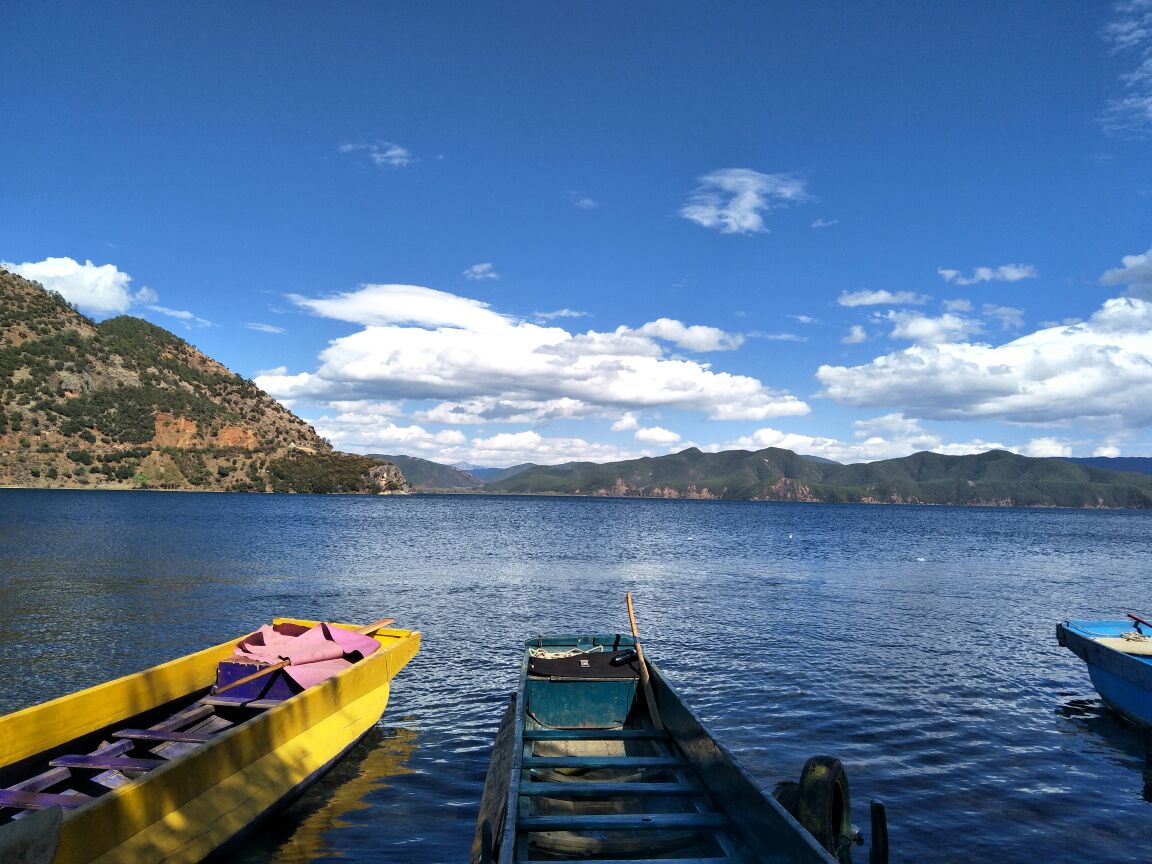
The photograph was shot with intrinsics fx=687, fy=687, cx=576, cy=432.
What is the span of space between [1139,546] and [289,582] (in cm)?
9553

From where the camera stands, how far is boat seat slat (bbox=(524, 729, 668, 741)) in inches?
420

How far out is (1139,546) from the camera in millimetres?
82750

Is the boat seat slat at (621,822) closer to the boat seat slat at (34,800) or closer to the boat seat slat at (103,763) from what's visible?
the boat seat slat at (34,800)

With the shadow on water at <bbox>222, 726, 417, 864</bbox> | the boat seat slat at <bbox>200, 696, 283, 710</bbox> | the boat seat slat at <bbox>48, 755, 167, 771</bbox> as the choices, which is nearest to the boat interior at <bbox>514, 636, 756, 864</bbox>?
the shadow on water at <bbox>222, 726, 417, 864</bbox>

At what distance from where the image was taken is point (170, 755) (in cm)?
960

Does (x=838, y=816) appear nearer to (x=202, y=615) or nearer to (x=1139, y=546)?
(x=202, y=615)

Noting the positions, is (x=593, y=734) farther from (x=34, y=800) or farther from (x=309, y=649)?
(x=34, y=800)

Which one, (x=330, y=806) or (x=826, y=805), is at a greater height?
(x=826, y=805)

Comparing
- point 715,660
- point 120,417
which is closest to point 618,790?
point 715,660

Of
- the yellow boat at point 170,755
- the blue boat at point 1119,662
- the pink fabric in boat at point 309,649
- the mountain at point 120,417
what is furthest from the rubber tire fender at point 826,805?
the mountain at point 120,417

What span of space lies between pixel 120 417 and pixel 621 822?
17917cm

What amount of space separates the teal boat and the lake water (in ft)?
5.37

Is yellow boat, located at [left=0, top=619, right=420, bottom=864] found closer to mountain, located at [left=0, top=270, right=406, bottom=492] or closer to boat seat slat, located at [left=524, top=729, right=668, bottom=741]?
boat seat slat, located at [left=524, top=729, right=668, bottom=741]

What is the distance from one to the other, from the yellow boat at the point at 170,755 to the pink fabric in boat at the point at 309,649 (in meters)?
0.27
